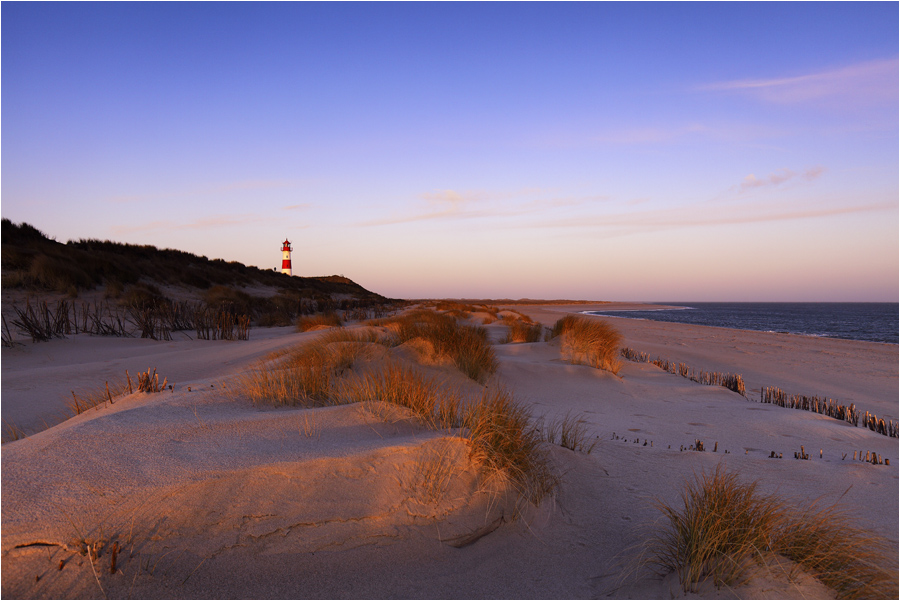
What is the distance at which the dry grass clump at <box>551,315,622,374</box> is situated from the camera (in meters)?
9.05

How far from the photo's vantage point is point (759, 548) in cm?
204

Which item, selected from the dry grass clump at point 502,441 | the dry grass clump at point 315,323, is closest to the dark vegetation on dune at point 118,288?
the dry grass clump at point 315,323

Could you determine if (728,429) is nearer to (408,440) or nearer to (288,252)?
(408,440)

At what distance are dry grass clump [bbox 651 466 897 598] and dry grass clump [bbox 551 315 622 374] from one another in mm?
6733

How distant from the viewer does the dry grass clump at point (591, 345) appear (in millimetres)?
9047

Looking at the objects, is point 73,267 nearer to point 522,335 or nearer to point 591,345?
point 522,335

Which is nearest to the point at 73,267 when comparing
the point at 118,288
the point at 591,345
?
the point at 118,288

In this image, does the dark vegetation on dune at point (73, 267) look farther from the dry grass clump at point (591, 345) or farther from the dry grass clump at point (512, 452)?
the dry grass clump at point (512, 452)

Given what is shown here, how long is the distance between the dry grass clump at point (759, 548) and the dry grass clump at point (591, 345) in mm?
6733

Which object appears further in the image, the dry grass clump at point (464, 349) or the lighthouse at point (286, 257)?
the lighthouse at point (286, 257)

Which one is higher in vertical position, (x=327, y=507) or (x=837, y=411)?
(x=327, y=507)

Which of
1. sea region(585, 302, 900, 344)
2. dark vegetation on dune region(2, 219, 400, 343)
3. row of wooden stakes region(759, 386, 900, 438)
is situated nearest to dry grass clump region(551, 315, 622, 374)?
row of wooden stakes region(759, 386, 900, 438)

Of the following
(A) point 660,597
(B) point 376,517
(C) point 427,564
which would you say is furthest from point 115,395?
Answer: (A) point 660,597

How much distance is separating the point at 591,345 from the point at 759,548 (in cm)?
754
